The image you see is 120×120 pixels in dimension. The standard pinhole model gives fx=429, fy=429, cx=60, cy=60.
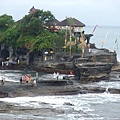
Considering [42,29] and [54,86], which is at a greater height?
[42,29]

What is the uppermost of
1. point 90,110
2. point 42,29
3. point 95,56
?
point 42,29

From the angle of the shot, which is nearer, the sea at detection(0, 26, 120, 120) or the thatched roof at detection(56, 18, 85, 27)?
the sea at detection(0, 26, 120, 120)

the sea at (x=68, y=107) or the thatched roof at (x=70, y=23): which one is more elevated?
the thatched roof at (x=70, y=23)

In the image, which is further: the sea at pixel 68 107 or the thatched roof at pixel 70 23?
the thatched roof at pixel 70 23

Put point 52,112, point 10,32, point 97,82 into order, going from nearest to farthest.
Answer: point 52,112
point 97,82
point 10,32

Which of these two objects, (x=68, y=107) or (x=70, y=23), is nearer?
(x=68, y=107)

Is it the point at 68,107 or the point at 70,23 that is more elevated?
the point at 70,23

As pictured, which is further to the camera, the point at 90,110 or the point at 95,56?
the point at 95,56

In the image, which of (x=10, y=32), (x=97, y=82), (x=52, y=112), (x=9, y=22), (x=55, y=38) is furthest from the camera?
(x=9, y=22)

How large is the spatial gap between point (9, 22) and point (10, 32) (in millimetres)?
8540

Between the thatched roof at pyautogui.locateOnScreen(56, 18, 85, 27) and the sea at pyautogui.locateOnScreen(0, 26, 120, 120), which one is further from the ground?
the thatched roof at pyautogui.locateOnScreen(56, 18, 85, 27)

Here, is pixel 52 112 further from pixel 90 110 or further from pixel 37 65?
pixel 37 65

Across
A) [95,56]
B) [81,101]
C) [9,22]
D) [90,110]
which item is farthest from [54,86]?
[9,22]

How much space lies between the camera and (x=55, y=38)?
82.9 m
